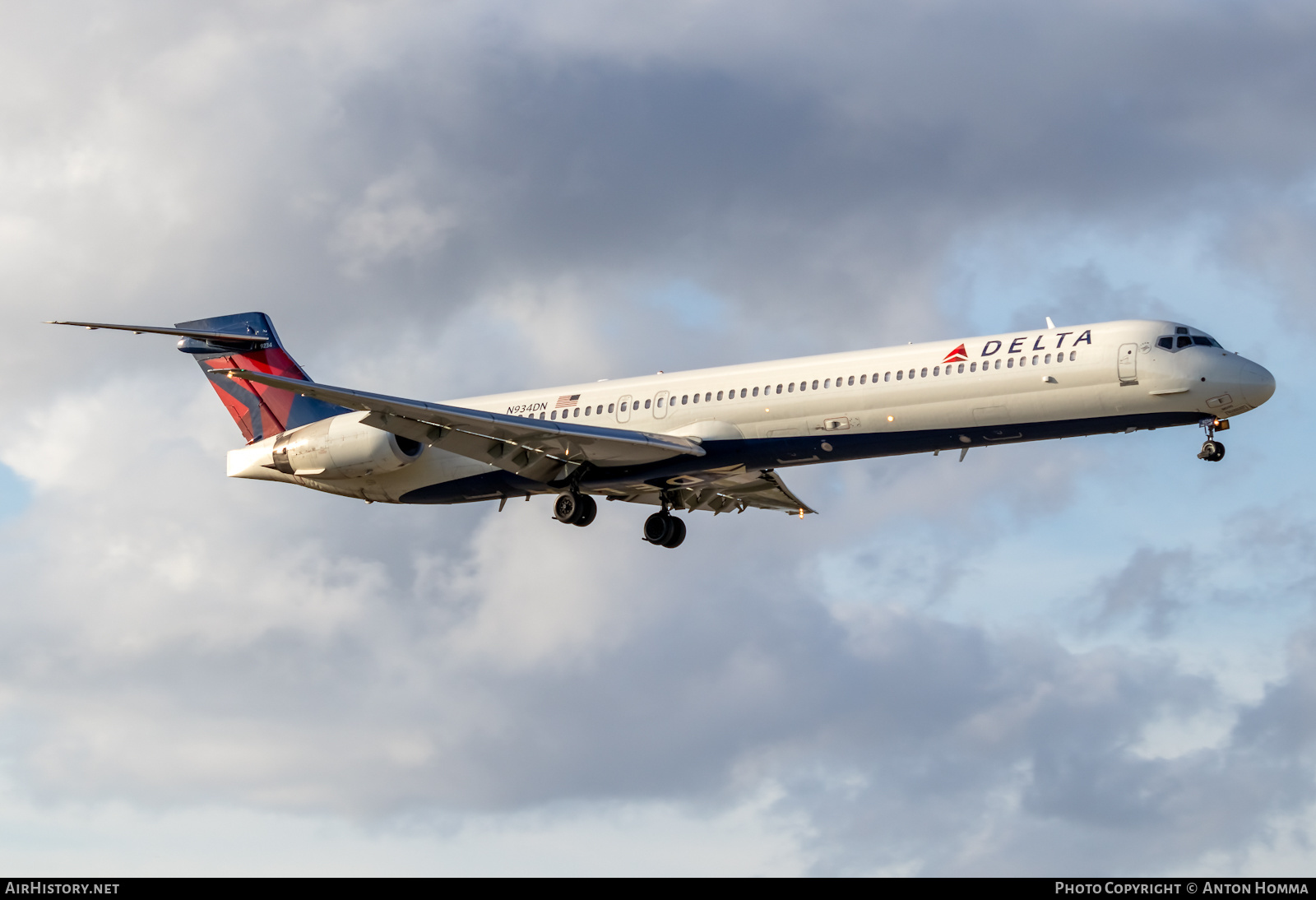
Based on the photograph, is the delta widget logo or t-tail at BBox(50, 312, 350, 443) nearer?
the delta widget logo

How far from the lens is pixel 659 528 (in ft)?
140

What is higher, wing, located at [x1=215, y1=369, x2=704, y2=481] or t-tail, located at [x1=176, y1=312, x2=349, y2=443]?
t-tail, located at [x1=176, y1=312, x2=349, y2=443]

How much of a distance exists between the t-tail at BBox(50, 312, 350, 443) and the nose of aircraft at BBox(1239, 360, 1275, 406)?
23.6m

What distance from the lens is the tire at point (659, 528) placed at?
42781 mm

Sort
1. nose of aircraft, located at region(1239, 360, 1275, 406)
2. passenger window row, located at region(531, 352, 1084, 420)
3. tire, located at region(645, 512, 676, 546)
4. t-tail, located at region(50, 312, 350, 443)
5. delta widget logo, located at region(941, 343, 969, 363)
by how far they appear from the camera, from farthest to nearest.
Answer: t-tail, located at region(50, 312, 350, 443) → tire, located at region(645, 512, 676, 546) → delta widget logo, located at region(941, 343, 969, 363) → passenger window row, located at region(531, 352, 1084, 420) → nose of aircraft, located at region(1239, 360, 1275, 406)

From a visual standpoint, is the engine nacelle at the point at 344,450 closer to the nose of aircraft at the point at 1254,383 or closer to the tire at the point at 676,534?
the tire at the point at 676,534

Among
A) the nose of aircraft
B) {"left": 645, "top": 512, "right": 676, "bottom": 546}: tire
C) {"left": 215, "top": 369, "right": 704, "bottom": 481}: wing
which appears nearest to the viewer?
the nose of aircraft

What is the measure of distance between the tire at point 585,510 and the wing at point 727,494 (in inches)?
24.3

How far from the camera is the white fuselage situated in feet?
111

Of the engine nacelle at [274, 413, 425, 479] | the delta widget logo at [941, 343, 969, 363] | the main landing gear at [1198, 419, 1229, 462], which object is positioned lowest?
the main landing gear at [1198, 419, 1229, 462]

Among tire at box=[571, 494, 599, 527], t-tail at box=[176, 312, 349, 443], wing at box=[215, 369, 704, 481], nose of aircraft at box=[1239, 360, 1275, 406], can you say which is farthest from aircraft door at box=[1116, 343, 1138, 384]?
t-tail at box=[176, 312, 349, 443]

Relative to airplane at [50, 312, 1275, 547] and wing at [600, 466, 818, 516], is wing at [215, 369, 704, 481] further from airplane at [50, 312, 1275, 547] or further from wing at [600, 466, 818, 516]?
wing at [600, 466, 818, 516]

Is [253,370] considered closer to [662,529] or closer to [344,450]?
[344,450]

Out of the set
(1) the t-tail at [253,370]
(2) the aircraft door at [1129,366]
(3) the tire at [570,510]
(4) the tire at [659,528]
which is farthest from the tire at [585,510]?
(2) the aircraft door at [1129,366]
